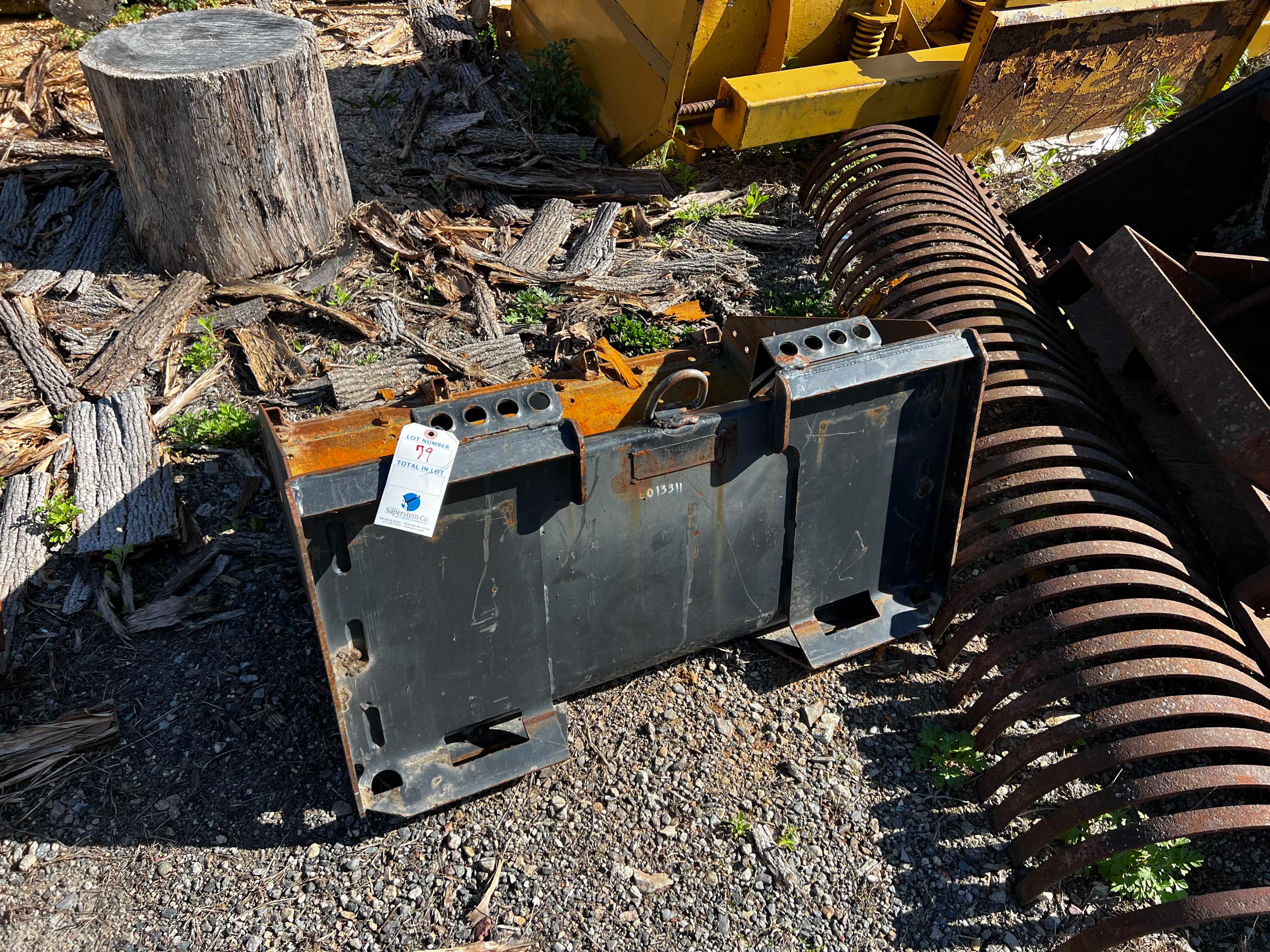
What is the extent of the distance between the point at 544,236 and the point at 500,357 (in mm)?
1183

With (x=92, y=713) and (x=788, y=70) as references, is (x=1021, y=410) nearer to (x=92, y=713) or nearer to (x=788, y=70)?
(x=788, y=70)

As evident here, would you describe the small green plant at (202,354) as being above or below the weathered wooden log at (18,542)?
above

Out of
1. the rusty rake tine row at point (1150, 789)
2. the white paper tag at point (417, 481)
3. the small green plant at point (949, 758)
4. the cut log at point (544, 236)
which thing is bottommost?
the small green plant at point (949, 758)

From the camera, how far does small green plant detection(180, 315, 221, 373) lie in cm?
432

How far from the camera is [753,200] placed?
230 inches

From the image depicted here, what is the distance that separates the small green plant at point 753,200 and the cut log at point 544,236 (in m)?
1.08

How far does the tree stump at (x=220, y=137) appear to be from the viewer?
4.22 meters

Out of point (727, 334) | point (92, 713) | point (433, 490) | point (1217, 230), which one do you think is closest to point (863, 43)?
point (1217, 230)

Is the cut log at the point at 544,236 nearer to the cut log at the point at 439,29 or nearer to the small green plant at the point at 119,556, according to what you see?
the cut log at the point at 439,29

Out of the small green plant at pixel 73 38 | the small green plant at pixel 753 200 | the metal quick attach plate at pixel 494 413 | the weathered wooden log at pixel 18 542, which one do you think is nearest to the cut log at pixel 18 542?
Result: the weathered wooden log at pixel 18 542

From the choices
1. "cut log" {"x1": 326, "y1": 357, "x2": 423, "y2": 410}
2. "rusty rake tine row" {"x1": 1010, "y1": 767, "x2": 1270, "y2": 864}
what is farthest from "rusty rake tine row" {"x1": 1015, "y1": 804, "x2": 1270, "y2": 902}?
"cut log" {"x1": 326, "y1": 357, "x2": 423, "y2": 410}

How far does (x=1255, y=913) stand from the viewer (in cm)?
241

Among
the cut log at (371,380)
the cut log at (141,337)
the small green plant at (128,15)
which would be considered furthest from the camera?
the small green plant at (128,15)

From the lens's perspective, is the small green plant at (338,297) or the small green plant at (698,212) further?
the small green plant at (698,212)
